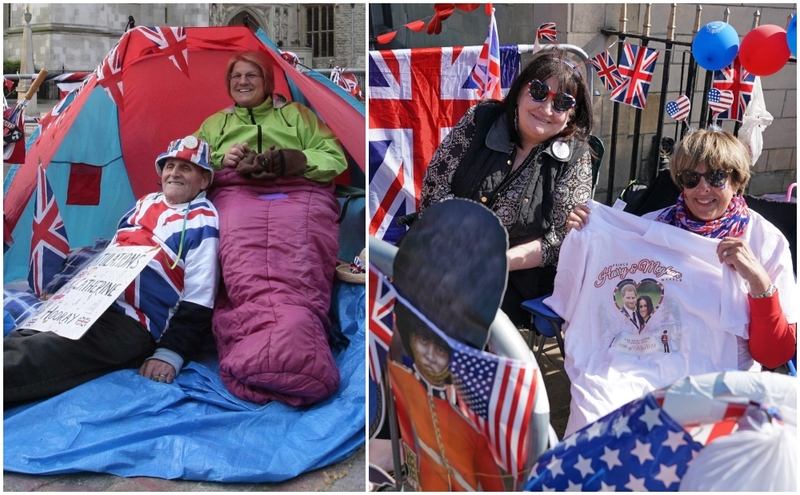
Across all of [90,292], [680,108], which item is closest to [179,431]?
[90,292]

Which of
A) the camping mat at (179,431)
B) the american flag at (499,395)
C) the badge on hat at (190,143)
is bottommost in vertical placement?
the camping mat at (179,431)

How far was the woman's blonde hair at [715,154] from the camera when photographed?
2266 millimetres

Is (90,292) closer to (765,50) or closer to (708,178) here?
(708,178)

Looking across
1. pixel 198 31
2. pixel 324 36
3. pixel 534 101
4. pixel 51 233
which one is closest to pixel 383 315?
pixel 534 101

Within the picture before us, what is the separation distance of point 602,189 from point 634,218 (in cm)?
338

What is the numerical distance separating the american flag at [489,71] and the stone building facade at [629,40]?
2.92 ft

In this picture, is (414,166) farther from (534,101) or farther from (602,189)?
(602,189)

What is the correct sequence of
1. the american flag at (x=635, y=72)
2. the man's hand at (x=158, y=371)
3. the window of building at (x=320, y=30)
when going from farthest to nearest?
the window of building at (x=320, y=30) → the american flag at (x=635, y=72) → the man's hand at (x=158, y=371)

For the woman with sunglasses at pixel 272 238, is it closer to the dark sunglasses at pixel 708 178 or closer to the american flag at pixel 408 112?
the american flag at pixel 408 112

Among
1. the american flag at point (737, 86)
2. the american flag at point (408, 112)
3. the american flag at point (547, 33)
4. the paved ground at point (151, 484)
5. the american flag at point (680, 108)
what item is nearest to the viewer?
the paved ground at point (151, 484)

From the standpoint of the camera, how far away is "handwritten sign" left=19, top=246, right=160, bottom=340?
2943 millimetres

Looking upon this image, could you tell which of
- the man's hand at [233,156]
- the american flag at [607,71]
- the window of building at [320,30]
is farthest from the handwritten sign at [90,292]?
the window of building at [320,30]

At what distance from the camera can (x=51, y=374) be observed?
2.92 metres

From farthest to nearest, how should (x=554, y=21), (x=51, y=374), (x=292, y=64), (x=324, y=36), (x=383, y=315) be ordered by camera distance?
(x=324, y=36)
(x=554, y=21)
(x=292, y=64)
(x=51, y=374)
(x=383, y=315)
